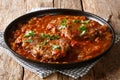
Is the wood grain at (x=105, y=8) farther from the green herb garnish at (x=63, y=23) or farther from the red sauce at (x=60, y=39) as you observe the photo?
the green herb garnish at (x=63, y=23)

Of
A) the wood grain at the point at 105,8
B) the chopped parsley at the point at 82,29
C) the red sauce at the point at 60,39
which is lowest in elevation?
the wood grain at the point at 105,8

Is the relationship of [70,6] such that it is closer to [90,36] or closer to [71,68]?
[90,36]

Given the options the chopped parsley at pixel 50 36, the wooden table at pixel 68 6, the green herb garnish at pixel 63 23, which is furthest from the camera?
the green herb garnish at pixel 63 23

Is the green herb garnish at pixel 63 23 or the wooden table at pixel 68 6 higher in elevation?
the green herb garnish at pixel 63 23

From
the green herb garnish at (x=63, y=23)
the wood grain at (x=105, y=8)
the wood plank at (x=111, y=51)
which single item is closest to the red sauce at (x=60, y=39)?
the green herb garnish at (x=63, y=23)

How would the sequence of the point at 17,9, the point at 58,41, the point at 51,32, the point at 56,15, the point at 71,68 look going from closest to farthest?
the point at 71,68, the point at 58,41, the point at 51,32, the point at 56,15, the point at 17,9

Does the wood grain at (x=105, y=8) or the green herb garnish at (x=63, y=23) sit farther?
the wood grain at (x=105, y=8)

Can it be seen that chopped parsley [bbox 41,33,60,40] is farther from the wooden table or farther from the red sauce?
the wooden table

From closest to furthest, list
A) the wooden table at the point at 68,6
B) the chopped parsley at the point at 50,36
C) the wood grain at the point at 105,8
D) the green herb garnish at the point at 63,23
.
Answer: the wooden table at the point at 68,6 → the chopped parsley at the point at 50,36 → the green herb garnish at the point at 63,23 → the wood grain at the point at 105,8

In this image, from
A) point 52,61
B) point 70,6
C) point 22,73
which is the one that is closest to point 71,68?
point 52,61
